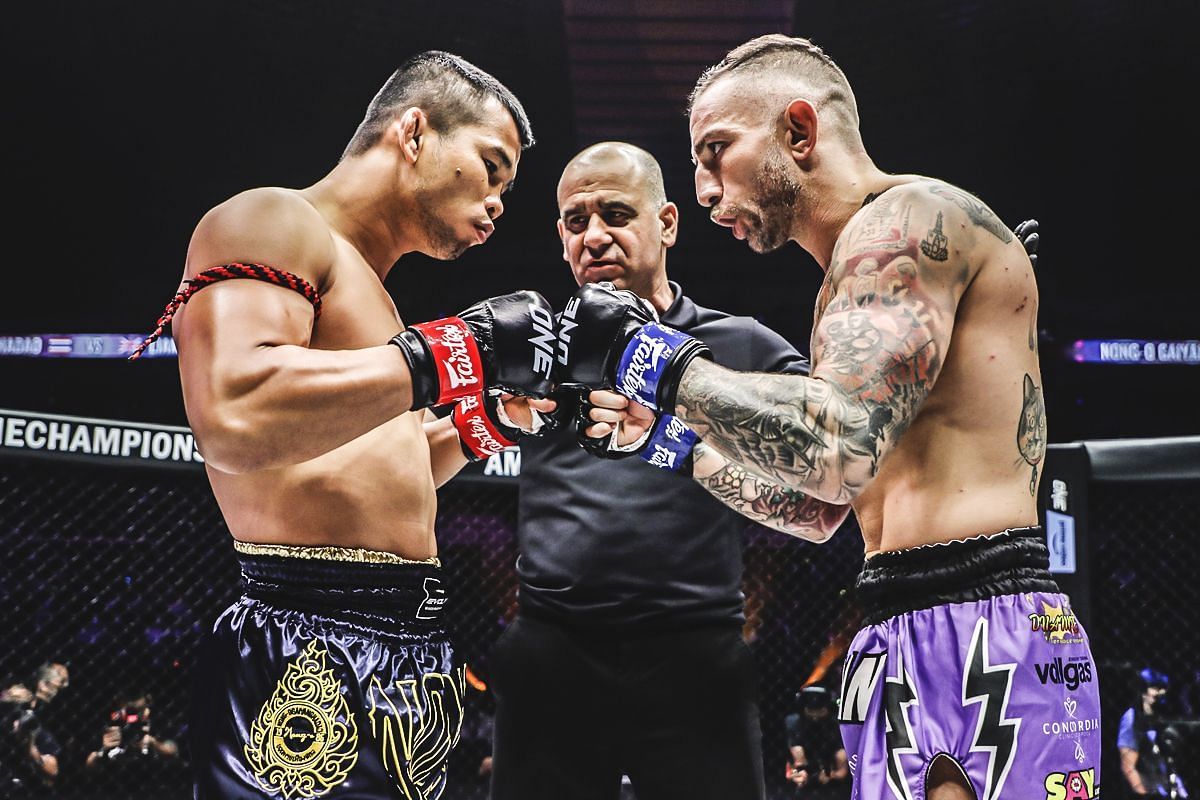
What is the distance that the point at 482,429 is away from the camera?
1956mm

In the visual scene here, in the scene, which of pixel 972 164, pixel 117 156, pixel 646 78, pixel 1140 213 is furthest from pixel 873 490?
pixel 1140 213

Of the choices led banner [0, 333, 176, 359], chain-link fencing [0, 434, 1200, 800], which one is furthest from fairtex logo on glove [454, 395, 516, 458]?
led banner [0, 333, 176, 359]

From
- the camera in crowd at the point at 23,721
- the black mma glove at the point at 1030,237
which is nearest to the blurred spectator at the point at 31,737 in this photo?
the camera in crowd at the point at 23,721

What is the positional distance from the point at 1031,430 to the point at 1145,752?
8.18ft

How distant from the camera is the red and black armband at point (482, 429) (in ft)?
6.29

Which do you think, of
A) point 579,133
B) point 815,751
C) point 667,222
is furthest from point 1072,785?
point 579,133

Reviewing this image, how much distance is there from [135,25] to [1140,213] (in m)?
6.86

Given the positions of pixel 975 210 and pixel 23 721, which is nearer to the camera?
pixel 975 210

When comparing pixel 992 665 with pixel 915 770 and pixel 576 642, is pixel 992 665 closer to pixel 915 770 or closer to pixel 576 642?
pixel 915 770

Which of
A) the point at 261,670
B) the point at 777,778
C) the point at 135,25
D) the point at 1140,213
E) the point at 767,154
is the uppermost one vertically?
the point at 135,25

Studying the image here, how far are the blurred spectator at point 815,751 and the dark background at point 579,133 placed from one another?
3.04m

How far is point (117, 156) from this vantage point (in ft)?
22.9

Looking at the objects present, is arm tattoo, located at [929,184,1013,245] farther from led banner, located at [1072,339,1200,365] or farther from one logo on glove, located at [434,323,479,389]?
led banner, located at [1072,339,1200,365]

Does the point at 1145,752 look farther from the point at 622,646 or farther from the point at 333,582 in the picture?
the point at 333,582
